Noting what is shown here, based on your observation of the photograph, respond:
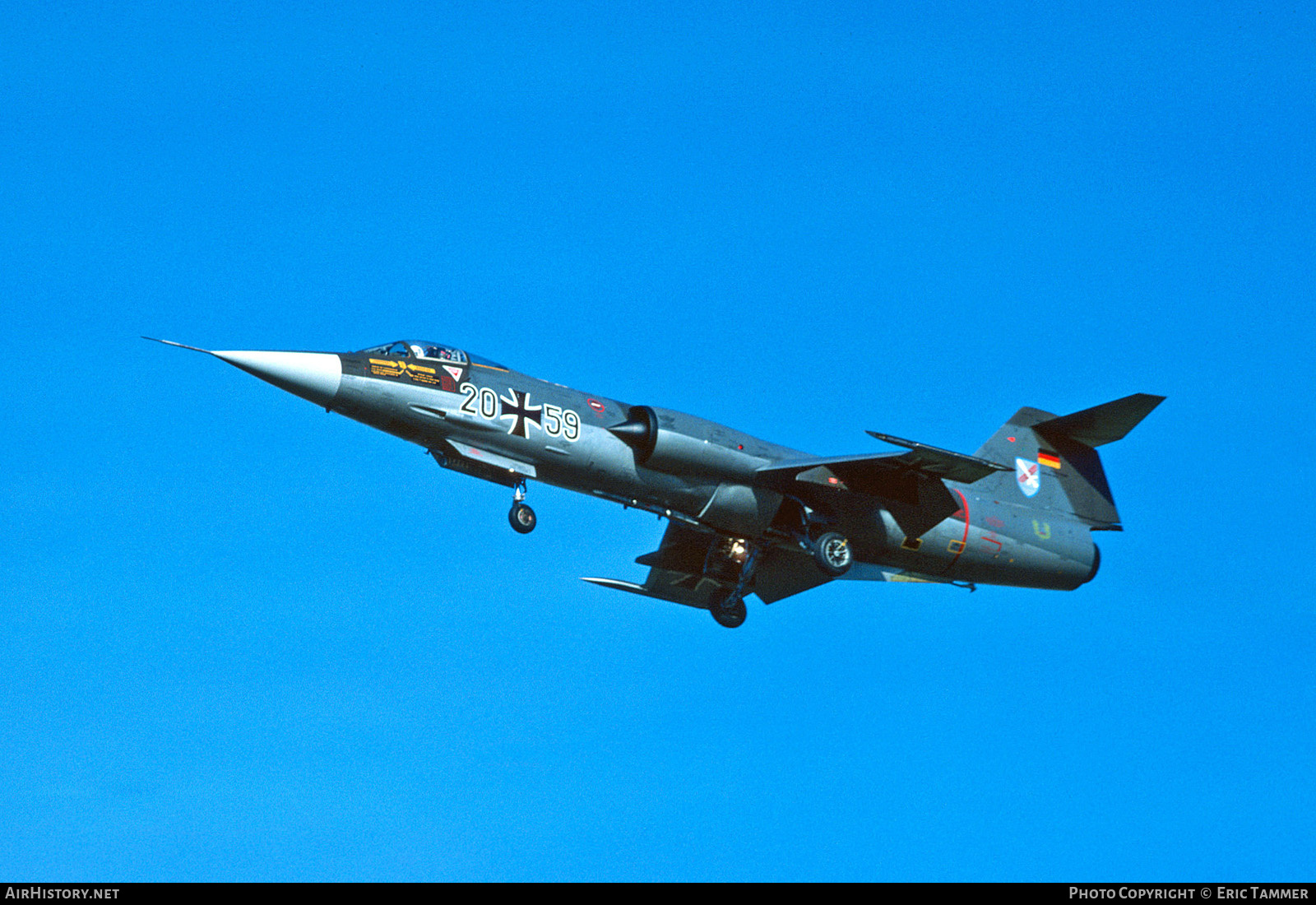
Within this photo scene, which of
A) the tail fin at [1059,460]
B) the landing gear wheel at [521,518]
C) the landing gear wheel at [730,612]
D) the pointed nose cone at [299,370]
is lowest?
the landing gear wheel at [521,518]

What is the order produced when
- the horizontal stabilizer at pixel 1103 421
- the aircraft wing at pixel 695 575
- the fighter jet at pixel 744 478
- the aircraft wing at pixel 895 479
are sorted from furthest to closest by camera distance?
the aircraft wing at pixel 695 575
the horizontal stabilizer at pixel 1103 421
the aircraft wing at pixel 895 479
the fighter jet at pixel 744 478

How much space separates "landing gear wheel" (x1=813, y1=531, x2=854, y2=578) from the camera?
2738cm

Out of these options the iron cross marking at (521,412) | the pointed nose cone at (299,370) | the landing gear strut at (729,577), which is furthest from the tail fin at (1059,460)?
the pointed nose cone at (299,370)

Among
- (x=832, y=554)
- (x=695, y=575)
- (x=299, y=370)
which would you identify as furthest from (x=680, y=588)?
(x=299, y=370)

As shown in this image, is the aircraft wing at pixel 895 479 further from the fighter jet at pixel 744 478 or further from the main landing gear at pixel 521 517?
the main landing gear at pixel 521 517

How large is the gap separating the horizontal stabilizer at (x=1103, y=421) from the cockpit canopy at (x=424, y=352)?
12.6 m

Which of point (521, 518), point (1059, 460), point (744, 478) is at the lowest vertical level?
point (521, 518)

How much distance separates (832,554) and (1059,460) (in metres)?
6.62

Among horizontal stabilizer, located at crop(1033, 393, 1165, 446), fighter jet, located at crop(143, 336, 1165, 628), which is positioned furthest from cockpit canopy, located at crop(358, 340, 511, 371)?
horizontal stabilizer, located at crop(1033, 393, 1165, 446)

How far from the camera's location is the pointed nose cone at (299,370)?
2420 centimetres

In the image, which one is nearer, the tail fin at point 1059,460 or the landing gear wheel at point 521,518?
the landing gear wheel at point 521,518

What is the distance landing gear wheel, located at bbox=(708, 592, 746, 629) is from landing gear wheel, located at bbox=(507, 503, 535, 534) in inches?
243

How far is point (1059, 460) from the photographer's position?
31.1 meters

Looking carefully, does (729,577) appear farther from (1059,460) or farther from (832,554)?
(1059,460)
